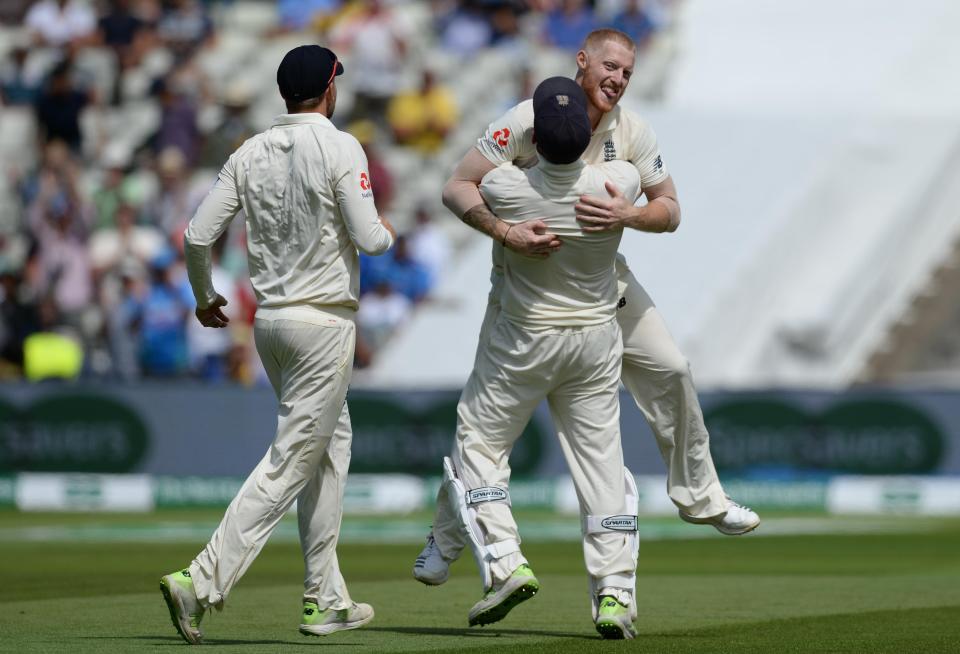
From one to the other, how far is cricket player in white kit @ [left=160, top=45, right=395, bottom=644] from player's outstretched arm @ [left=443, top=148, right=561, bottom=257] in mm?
305

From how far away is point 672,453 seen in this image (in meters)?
7.79

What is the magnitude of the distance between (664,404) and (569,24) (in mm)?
14681

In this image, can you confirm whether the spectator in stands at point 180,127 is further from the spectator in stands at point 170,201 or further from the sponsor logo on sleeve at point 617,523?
the sponsor logo on sleeve at point 617,523

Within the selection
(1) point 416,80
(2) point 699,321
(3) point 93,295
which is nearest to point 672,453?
(2) point 699,321

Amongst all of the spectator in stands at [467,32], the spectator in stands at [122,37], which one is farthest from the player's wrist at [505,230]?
the spectator in stands at [122,37]

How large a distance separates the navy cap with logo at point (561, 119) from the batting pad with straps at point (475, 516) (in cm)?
129

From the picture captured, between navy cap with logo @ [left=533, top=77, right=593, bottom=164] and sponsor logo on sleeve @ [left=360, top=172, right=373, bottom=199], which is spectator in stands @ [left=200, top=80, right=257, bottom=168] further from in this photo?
navy cap with logo @ [left=533, top=77, right=593, bottom=164]

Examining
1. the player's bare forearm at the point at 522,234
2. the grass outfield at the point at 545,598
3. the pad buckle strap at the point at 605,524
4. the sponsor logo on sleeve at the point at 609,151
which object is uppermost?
the sponsor logo on sleeve at the point at 609,151

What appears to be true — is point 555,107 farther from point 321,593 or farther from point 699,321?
point 699,321

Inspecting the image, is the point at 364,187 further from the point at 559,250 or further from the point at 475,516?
the point at 475,516

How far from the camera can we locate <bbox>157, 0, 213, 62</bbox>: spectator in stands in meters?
22.4

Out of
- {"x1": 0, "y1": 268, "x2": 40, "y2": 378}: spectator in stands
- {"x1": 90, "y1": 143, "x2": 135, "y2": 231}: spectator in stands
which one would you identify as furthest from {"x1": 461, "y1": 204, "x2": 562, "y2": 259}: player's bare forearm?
{"x1": 90, "y1": 143, "x2": 135, "y2": 231}: spectator in stands

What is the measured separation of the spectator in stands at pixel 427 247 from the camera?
1994 centimetres

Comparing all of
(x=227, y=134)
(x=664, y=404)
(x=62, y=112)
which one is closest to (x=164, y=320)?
(x=227, y=134)
